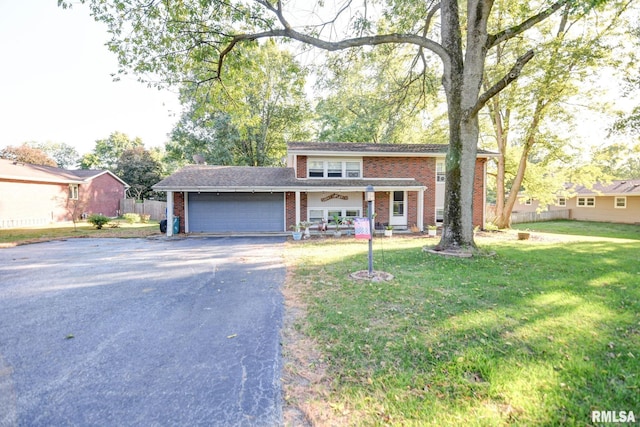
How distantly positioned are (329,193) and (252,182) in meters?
4.47

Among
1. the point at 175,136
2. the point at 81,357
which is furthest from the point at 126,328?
the point at 175,136

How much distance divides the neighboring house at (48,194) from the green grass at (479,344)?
22407mm

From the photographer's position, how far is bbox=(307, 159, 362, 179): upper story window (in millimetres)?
16102

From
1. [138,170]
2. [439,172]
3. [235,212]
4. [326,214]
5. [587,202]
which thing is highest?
[138,170]

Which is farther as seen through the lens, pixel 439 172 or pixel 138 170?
pixel 138 170

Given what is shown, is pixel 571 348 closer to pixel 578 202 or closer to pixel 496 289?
pixel 496 289

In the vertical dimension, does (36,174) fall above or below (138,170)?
below

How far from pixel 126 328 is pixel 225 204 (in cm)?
1252

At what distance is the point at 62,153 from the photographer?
58969 mm

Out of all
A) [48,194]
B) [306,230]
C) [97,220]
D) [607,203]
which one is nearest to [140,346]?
[306,230]

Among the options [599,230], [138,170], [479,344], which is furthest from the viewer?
[138,170]

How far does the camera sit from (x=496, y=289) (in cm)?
533

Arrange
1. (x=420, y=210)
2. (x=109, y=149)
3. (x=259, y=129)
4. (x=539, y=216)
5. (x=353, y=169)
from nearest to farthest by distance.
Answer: (x=420, y=210) < (x=353, y=169) < (x=259, y=129) < (x=539, y=216) < (x=109, y=149)

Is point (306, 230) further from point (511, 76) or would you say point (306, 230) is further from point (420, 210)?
point (511, 76)
